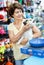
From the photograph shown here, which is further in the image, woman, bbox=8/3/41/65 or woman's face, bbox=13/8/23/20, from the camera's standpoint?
woman's face, bbox=13/8/23/20

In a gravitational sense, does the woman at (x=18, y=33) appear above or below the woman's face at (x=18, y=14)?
below

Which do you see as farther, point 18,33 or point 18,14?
point 18,14

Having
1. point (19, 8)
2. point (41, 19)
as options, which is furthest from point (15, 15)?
point (41, 19)

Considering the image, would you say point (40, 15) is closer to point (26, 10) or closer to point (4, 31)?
point (26, 10)

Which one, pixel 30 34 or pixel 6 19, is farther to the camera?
pixel 6 19

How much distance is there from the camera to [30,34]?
7.11 feet

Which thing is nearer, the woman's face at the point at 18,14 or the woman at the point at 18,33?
the woman at the point at 18,33

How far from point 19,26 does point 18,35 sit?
22 cm

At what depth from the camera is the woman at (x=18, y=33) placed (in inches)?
82.0

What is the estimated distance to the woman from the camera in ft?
6.83

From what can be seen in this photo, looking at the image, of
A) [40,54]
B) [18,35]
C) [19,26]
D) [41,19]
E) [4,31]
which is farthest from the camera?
[4,31]

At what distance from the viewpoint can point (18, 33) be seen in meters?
2.12

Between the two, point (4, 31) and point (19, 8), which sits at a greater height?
point (19, 8)

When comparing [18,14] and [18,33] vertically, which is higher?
[18,14]
